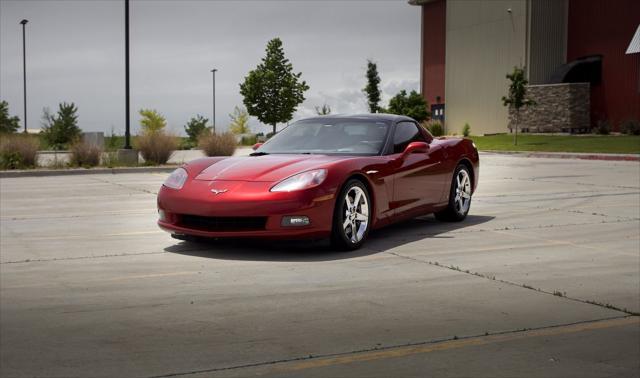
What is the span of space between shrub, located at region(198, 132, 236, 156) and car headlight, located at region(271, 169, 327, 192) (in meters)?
19.7

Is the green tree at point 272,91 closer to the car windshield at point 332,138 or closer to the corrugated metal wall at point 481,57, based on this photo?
the corrugated metal wall at point 481,57

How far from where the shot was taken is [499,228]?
416 inches

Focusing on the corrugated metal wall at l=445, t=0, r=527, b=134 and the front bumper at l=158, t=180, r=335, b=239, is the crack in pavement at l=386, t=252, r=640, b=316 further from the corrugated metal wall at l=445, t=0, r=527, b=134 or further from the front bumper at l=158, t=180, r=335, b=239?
the corrugated metal wall at l=445, t=0, r=527, b=134

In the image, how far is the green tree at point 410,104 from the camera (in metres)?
60.4

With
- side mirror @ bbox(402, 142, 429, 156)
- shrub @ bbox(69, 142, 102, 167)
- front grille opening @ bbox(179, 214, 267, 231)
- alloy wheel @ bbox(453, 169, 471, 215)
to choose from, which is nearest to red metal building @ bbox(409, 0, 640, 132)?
shrub @ bbox(69, 142, 102, 167)

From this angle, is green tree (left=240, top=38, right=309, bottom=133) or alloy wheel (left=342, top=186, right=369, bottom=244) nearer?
alloy wheel (left=342, top=186, right=369, bottom=244)

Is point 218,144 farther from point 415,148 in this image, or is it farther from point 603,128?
point 603,128

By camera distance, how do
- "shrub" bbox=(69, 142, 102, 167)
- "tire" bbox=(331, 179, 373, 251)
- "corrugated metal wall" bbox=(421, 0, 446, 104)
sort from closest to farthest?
"tire" bbox=(331, 179, 373, 251) → "shrub" bbox=(69, 142, 102, 167) → "corrugated metal wall" bbox=(421, 0, 446, 104)

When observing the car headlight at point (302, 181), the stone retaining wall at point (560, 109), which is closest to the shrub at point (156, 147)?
the car headlight at point (302, 181)

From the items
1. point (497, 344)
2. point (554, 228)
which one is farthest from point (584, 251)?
point (497, 344)

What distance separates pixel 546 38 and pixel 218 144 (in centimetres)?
3248

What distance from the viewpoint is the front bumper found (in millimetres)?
8219

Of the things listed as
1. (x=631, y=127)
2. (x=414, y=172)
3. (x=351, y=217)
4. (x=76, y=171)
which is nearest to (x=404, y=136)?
(x=414, y=172)

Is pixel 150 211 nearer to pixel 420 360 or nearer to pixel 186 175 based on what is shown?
pixel 186 175
